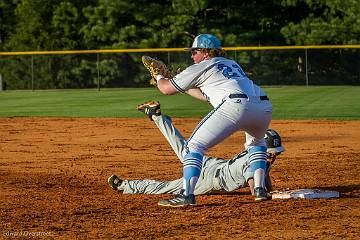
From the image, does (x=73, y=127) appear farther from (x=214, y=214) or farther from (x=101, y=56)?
(x=101, y=56)

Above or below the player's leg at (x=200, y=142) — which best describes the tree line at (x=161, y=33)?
below

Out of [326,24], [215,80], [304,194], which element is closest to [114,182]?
[215,80]

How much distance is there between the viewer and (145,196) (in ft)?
27.4

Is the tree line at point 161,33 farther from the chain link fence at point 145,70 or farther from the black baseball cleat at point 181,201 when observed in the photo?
the black baseball cleat at point 181,201

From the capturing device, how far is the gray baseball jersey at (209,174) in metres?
8.10

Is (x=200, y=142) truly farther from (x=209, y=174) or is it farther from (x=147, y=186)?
(x=147, y=186)

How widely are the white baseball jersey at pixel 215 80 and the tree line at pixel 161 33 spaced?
22.1m

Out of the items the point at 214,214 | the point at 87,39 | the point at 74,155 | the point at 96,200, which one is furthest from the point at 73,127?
the point at 87,39

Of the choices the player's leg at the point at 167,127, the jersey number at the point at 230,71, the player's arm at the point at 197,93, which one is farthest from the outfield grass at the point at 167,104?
the jersey number at the point at 230,71

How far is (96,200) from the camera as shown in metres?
8.07

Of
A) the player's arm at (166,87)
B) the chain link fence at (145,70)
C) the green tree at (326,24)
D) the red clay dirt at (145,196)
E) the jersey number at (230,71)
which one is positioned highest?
the jersey number at (230,71)

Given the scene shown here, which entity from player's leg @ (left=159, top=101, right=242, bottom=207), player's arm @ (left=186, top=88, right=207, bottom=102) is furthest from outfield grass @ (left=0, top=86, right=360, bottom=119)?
player's leg @ (left=159, top=101, right=242, bottom=207)

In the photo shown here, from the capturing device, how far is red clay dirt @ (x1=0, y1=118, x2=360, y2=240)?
6.52m

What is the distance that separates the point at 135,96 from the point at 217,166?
17298mm
